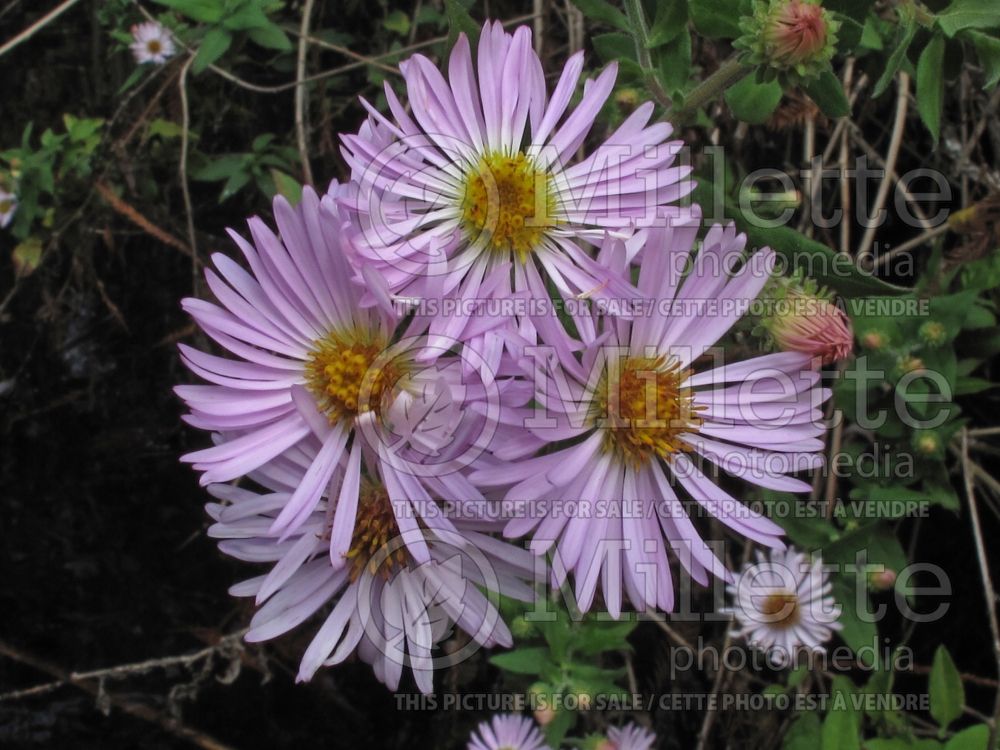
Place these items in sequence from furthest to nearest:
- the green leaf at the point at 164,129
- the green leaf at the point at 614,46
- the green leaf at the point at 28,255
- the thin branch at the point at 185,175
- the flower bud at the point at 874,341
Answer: the green leaf at the point at 28,255 < the green leaf at the point at 164,129 < the thin branch at the point at 185,175 < the flower bud at the point at 874,341 < the green leaf at the point at 614,46

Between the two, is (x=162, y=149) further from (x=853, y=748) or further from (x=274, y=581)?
(x=853, y=748)

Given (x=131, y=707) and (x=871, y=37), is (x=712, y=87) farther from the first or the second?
(x=131, y=707)

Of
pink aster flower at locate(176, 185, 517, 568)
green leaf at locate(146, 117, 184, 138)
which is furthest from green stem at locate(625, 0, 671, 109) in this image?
green leaf at locate(146, 117, 184, 138)

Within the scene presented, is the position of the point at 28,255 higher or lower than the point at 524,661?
higher

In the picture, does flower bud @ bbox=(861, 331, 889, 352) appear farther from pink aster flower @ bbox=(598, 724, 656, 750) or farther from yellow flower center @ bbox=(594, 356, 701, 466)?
pink aster flower @ bbox=(598, 724, 656, 750)

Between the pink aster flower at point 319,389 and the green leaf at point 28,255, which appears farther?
the green leaf at point 28,255

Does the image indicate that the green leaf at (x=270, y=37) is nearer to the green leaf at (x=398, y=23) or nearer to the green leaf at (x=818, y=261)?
the green leaf at (x=398, y=23)

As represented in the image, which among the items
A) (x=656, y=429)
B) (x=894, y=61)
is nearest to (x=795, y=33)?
(x=894, y=61)

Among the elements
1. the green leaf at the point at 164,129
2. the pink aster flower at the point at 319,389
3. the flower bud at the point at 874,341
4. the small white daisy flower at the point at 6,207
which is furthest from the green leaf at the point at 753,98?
the small white daisy flower at the point at 6,207
